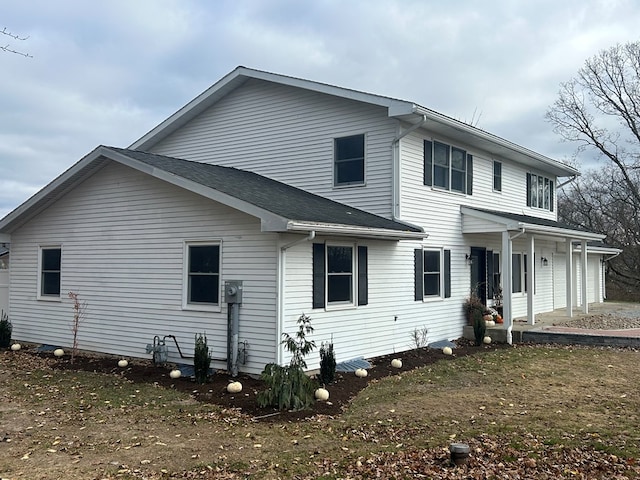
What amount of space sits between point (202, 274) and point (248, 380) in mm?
2246

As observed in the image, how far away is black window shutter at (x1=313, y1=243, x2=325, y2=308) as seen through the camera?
398 inches

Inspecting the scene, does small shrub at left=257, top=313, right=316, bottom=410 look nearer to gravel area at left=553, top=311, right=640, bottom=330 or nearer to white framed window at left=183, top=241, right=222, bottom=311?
white framed window at left=183, top=241, right=222, bottom=311

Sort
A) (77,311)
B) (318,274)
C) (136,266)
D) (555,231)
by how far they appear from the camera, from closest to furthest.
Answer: (318,274) → (136,266) → (77,311) → (555,231)

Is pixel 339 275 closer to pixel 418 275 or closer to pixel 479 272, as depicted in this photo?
pixel 418 275

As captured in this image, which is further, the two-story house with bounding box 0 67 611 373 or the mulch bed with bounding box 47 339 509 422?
the two-story house with bounding box 0 67 611 373

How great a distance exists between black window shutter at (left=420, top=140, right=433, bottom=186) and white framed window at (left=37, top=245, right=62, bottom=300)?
8.57m

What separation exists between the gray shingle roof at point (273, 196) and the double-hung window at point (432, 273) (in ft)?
3.78

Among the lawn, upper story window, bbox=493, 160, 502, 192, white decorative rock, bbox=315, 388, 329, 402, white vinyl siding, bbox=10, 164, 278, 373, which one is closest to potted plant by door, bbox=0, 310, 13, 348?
white vinyl siding, bbox=10, 164, 278, 373

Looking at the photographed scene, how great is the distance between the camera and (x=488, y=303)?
16078mm

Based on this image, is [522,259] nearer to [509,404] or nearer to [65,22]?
[509,404]

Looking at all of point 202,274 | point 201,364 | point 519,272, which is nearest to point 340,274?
point 202,274

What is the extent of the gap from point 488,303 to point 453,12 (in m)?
7.96

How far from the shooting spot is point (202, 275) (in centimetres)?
1043

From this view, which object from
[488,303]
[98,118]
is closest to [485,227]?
[488,303]
